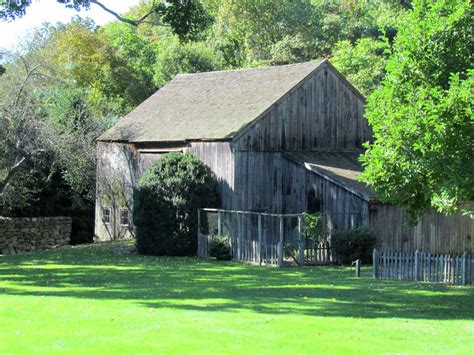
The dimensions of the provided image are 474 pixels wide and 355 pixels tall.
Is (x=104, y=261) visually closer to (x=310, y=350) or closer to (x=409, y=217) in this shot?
(x=409, y=217)

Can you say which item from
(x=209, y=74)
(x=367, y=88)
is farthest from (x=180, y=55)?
(x=209, y=74)

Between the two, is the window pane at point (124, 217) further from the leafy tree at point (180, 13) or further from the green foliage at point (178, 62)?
the green foliage at point (178, 62)

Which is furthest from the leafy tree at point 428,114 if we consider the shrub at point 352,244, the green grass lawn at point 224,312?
the shrub at point 352,244

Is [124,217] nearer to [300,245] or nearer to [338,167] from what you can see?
[338,167]

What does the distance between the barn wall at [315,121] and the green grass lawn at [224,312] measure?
9.16 metres

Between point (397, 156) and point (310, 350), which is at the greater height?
point (397, 156)

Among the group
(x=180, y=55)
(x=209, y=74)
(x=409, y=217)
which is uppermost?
(x=180, y=55)

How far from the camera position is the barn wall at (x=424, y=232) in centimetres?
3519

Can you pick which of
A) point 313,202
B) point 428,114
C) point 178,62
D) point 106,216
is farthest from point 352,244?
point 178,62

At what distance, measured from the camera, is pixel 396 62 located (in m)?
21.8

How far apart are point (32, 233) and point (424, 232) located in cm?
2364

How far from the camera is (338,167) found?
38.7m

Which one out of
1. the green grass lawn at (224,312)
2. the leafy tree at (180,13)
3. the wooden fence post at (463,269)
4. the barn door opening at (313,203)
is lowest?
the green grass lawn at (224,312)

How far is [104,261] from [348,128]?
14598 mm
